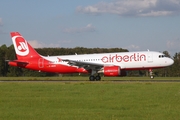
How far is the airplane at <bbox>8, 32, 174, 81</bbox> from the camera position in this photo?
48812 millimetres

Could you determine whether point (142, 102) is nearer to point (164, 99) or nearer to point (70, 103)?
point (164, 99)

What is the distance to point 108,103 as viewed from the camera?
64.6ft

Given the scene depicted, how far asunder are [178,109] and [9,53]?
98.1m

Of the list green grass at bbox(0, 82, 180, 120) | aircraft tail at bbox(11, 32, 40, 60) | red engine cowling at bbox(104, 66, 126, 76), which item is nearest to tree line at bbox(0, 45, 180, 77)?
aircraft tail at bbox(11, 32, 40, 60)

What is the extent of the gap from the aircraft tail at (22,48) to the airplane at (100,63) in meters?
0.14

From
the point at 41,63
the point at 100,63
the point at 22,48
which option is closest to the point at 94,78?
the point at 100,63

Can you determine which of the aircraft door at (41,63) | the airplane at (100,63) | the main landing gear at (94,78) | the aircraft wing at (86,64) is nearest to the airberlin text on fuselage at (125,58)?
the airplane at (100,63)

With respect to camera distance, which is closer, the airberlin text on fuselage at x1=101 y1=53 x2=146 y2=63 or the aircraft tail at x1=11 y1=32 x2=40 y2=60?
the airberlin text on fuselage at x1=101 y1=53 x2=146 y2=63

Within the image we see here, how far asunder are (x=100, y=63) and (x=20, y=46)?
1223 cm

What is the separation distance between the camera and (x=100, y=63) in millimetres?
50125

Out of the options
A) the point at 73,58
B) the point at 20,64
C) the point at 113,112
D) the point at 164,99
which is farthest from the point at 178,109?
the point at 20,64

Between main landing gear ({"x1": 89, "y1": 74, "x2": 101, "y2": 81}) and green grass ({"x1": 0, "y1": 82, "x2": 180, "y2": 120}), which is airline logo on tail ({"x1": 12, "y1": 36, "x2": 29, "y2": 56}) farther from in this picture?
green grass ({"x1": 0, "y1": 82, "x2": 180, "y2": 120})

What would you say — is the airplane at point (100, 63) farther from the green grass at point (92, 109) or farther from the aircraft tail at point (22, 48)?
the green grass at point (92, 109)

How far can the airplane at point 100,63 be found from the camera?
160ft
